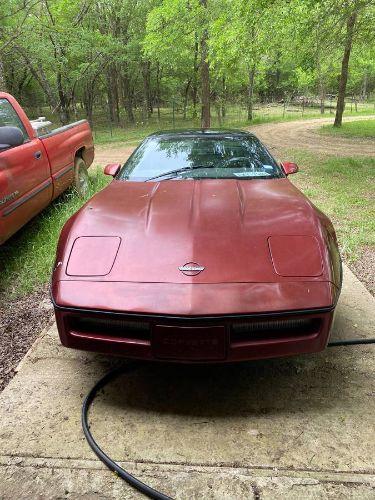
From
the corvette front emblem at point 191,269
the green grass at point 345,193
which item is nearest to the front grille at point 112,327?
the corvette front emblem at point 191,269

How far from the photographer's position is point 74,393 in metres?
2.45

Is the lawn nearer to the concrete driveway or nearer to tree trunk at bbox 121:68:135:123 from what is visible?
the concrete driveway

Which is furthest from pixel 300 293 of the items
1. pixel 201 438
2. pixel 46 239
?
pixel 46 239

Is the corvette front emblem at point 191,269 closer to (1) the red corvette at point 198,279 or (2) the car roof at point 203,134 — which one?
(1) the red corvette at point 198,279

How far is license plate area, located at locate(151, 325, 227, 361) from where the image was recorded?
203 cm

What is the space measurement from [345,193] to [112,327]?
19.2 feet

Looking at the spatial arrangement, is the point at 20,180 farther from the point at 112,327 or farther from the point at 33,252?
the point at 112,327

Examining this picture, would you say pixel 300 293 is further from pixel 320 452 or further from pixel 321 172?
pixel 321 172

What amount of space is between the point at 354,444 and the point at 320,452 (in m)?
0.18

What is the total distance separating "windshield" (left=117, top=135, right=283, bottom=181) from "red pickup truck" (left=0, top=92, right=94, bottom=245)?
1.10 meters

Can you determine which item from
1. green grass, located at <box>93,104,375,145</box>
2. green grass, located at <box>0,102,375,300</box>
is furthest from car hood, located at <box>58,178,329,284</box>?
green grass, located at <box>93,104,375,145</box>

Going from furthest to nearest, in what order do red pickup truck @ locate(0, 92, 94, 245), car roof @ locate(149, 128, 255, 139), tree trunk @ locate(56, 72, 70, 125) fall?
tree trunk @ locate(56, 72, 70, 125) → car roof @ locate(149, 128, 255, 139) → red pickup truck @ locate(0, 92, 94, 245)

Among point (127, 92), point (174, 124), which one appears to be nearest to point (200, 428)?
point (174, 124)

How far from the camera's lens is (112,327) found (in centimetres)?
220
